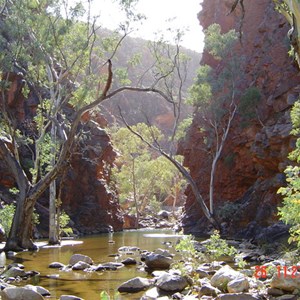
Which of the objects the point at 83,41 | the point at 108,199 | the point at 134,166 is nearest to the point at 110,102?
the point at 134,166

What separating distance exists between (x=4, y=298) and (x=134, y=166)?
35674 mm

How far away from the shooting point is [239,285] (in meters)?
7.39

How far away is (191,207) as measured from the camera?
33.9 metres

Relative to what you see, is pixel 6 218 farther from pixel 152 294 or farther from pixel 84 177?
pixel 84 177

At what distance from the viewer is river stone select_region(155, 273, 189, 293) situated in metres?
8.27

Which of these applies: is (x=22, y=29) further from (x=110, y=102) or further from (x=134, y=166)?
(x=110, y=102)


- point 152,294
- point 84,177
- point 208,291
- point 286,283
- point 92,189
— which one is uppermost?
point 84,177

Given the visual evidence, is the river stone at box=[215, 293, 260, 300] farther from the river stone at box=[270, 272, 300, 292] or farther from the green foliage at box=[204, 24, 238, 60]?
the green foliage at box=[204, 24, 238, 60]

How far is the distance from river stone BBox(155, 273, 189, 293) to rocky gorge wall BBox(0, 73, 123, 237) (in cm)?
1877

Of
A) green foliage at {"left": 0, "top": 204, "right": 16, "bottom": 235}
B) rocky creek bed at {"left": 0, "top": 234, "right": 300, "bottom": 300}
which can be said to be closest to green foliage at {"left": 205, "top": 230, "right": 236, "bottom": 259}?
rocky creek bed at {"left": 0, "top": 234, "right": 300, "bottom": 300}

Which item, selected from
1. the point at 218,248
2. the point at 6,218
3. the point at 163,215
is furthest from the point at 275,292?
the point at 163,215

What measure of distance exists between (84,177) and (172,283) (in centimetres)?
2489

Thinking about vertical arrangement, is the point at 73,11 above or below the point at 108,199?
above

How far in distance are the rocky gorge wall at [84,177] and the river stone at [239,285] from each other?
66.0 ft
